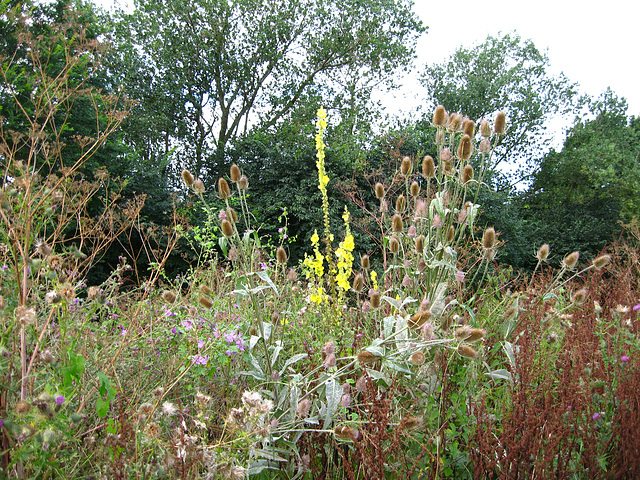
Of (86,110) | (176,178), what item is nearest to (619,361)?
(86,110)

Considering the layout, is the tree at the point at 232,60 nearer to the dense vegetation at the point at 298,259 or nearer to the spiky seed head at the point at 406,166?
the dense vegetation at the point at 298,259

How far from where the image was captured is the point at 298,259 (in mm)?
6844

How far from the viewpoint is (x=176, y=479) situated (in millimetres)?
1312

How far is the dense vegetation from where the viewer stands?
1.42m

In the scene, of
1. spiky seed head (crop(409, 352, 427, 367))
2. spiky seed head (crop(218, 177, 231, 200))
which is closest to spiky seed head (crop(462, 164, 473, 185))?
spiky seed head (crop(409, 352, 427, 367))

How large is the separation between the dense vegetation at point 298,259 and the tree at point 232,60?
7cm

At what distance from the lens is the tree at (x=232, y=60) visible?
40.1ft

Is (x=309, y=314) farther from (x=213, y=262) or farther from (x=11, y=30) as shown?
(x=11, y=30)

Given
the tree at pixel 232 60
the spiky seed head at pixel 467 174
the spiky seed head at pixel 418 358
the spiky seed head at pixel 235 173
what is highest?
the tree at pixel 232 60

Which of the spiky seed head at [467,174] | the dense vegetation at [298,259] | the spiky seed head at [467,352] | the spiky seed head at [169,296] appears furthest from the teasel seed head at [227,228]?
the spiky seed head at [467,174]

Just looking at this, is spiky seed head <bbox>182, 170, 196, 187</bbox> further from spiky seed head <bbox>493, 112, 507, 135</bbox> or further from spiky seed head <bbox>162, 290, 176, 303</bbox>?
spiky seed head <bbox>493, 112, 507, 135</bbox>

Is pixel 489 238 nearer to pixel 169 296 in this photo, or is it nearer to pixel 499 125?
pixel 499 125

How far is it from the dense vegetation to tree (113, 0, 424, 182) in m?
0.07

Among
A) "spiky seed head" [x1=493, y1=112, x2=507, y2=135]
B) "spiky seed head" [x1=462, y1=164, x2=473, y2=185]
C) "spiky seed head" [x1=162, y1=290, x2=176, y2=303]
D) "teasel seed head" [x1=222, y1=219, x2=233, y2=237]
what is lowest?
"spiky seed head" [x1=162, y1=290, x2=176, y2=303]
